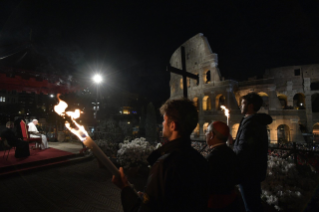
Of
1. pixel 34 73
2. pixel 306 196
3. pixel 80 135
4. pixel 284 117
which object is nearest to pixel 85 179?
pixel 80 135

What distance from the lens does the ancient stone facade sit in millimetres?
21000

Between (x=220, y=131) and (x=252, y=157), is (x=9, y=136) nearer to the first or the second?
(x=220, y=131)

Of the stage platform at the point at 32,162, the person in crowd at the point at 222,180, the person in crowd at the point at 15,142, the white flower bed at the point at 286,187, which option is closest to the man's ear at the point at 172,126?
the person in crowd at the point at 222,180

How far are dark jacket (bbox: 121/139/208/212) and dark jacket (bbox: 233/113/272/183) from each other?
66.9 inches

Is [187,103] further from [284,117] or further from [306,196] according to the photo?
[284,117]

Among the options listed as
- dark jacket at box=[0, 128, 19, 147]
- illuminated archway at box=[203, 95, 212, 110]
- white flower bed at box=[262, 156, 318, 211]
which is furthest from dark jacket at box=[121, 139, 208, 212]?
illuminated archway at box=[203, 95, 212, 110]

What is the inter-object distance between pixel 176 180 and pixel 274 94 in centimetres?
2642

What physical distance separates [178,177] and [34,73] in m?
12.0

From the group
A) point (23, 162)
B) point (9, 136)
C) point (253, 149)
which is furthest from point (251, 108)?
point (9, 136)

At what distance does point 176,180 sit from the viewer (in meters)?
1.18

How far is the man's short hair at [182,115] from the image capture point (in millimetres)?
1453

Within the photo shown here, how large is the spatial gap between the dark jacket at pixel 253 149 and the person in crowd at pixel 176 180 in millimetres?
1667

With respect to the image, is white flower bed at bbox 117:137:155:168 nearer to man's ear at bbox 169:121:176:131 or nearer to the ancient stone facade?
man's ear at bbox 169:121:176:131

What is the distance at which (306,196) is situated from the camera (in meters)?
4.02
